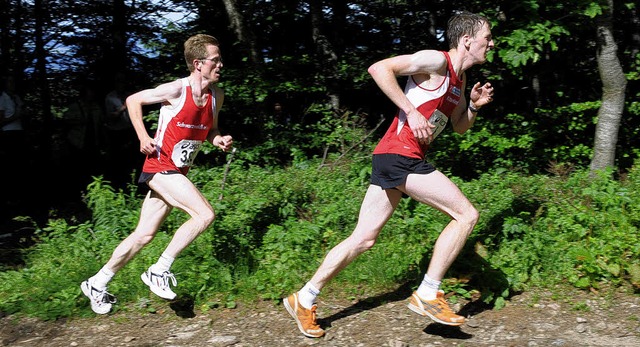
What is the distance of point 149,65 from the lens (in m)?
10.6

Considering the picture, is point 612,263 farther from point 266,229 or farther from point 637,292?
point 266,229

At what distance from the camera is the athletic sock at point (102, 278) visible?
4922 mm

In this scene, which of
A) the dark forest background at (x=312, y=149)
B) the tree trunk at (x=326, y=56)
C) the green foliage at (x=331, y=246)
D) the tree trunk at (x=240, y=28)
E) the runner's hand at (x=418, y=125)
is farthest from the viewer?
the tree trunk at (x=326, y=56)

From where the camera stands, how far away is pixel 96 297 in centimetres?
494

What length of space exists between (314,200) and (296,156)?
72.9 inches

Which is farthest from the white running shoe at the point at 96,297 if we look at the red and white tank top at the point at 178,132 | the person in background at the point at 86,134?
the person in background at the point at 86,134

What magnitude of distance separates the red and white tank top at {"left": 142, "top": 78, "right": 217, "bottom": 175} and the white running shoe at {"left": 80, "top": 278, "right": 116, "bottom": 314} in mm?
936

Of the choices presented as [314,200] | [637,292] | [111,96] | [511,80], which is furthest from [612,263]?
[111,96]

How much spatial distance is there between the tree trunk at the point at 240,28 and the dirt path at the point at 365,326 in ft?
14.6

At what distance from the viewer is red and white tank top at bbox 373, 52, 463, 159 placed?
14.4 feet

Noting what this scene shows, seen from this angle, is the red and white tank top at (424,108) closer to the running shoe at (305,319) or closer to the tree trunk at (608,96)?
the running shoe at (305,319)

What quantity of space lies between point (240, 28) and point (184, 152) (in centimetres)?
423

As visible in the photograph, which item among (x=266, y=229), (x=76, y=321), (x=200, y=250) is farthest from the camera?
(x=266, y=229)

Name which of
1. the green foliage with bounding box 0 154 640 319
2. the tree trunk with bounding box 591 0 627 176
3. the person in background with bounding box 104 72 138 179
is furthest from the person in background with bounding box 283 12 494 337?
the person in background with bounding box 104 72 138 179
